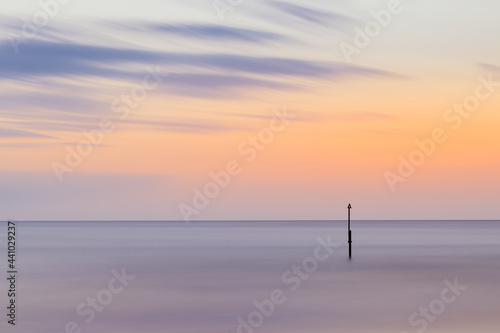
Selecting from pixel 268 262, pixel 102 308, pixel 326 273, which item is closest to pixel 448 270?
pixel 326 273

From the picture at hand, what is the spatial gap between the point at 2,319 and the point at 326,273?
31.2m

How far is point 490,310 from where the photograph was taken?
40.4 metres

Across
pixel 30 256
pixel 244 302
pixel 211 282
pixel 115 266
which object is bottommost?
pixel 244 302

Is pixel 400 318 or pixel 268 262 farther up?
pixel 268 262

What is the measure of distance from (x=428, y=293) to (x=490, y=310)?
336 inches

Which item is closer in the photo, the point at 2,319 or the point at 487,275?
the point at 2,319

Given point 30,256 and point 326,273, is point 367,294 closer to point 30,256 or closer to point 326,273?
point 326,273

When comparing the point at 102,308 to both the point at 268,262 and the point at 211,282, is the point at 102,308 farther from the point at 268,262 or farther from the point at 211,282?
the point at 268,262

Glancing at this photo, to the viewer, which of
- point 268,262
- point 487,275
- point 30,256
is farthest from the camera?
point 30,256

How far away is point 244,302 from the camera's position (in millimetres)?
44656

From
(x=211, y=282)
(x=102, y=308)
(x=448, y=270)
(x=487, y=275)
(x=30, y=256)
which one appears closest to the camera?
(x=102, y=308)

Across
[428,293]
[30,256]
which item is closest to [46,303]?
[428,293]

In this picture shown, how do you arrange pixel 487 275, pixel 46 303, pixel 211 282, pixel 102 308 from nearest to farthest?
1. pixel 102 308
2. pixel 46 303
3. pixel 211 282
4. pixel 487 275

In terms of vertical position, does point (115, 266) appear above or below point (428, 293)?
above
